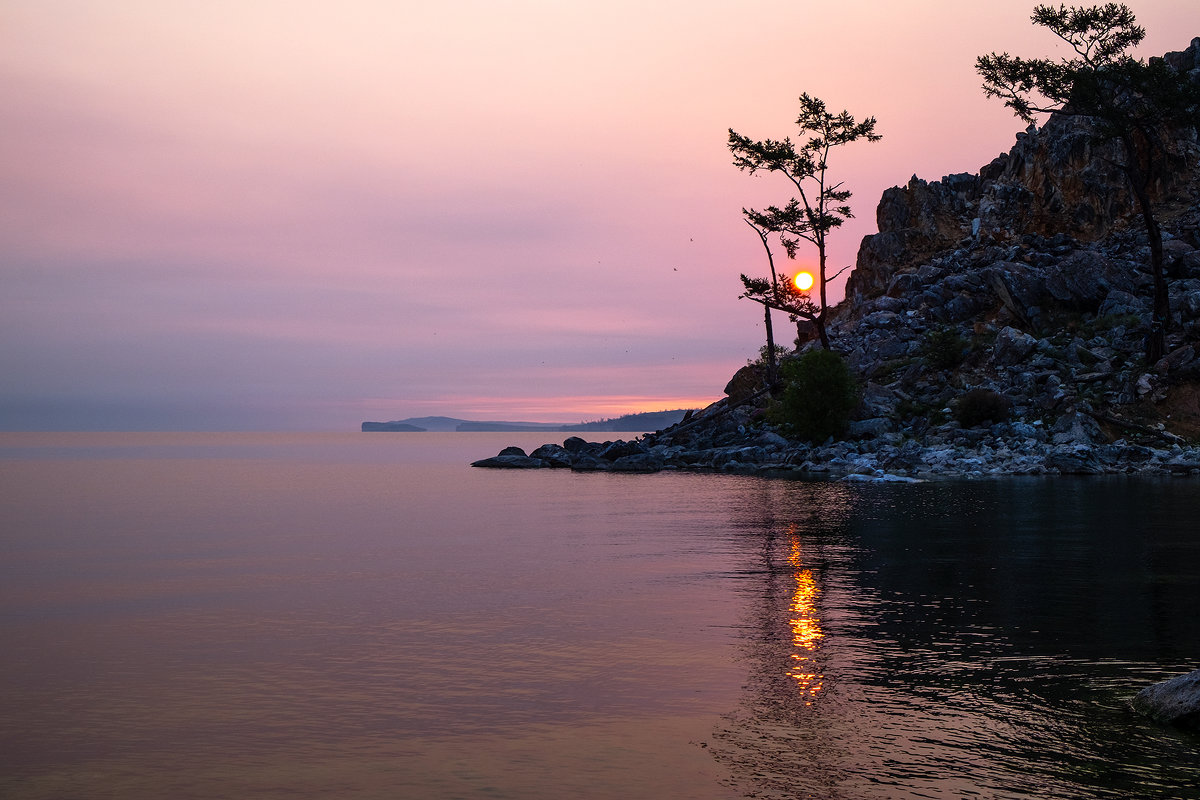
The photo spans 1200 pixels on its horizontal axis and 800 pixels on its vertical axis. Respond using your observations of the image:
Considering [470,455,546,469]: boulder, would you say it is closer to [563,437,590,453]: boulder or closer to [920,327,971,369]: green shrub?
[563,437,590,453]: boulder

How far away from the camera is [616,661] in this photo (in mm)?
18656

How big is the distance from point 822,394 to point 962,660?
67.1m

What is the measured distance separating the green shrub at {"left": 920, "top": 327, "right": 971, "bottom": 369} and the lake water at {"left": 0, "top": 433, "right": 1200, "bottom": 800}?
48149 millimetres

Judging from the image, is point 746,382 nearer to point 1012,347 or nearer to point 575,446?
point 575,446

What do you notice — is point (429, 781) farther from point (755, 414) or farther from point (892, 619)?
point (755, 414)

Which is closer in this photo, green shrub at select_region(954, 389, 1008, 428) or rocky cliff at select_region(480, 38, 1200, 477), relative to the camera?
rocky cliff at select_region(480, 38, 1200, 477)

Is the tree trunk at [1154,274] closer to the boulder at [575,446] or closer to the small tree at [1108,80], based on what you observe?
the small tree at [1108,80]

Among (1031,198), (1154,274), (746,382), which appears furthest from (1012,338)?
(1031,198)

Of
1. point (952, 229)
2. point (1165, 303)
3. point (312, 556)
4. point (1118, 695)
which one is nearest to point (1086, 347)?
point (1165, 303)

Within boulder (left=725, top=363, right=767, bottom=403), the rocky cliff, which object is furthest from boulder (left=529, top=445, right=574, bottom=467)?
boulder (left=725, top=363, right=767, bottom=403)

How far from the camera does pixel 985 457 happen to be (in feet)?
227

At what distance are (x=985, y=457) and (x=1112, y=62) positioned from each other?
35024mm

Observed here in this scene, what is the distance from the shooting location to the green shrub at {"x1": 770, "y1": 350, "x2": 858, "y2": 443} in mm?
83500

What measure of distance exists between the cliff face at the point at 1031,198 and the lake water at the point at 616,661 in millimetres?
77384
